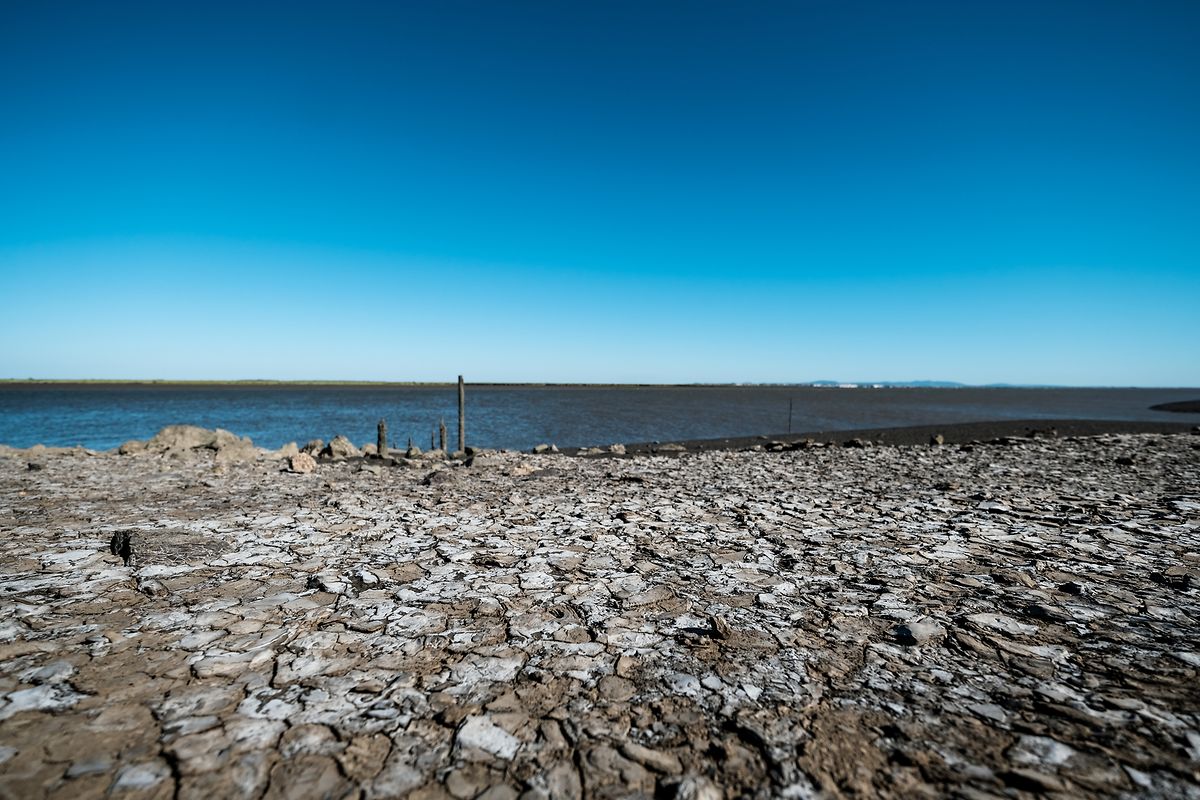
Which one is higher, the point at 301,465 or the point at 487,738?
the point at 487,738

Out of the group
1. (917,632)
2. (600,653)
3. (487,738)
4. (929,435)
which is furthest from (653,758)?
(929,435)

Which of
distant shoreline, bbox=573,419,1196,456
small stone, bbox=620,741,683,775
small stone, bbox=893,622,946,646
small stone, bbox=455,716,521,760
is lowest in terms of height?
distant shoreline, bbox=573,419,1196,456

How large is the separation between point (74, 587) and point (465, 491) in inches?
242

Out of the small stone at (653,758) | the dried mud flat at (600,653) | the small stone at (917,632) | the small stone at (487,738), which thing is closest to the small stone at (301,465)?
the dried mud flat at (600,653)

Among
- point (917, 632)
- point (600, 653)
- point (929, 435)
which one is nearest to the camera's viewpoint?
point (600, 653)

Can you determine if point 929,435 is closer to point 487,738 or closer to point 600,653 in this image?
point 600,653

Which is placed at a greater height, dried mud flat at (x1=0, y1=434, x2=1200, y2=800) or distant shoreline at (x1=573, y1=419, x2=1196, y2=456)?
dried mud flat at (x1=0, y1=434, x2=1200, y2=800)

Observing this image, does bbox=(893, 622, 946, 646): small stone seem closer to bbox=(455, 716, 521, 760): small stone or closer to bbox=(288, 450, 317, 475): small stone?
bbox=(455, 716, 521, 760): small stone

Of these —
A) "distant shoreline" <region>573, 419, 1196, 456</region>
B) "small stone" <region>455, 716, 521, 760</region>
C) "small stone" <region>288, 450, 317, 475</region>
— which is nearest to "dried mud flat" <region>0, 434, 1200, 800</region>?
"small stone" <region>455, 716, 521, 760</region>

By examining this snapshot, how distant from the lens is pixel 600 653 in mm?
3967

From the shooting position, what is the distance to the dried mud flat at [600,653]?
106 inches

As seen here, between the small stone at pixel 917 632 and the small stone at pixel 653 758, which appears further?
the small stone at pixel 917 632

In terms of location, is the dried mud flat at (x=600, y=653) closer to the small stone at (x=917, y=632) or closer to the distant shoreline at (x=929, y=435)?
the small stone at (x=917, y=632)

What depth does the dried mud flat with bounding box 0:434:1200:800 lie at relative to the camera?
2.69m
